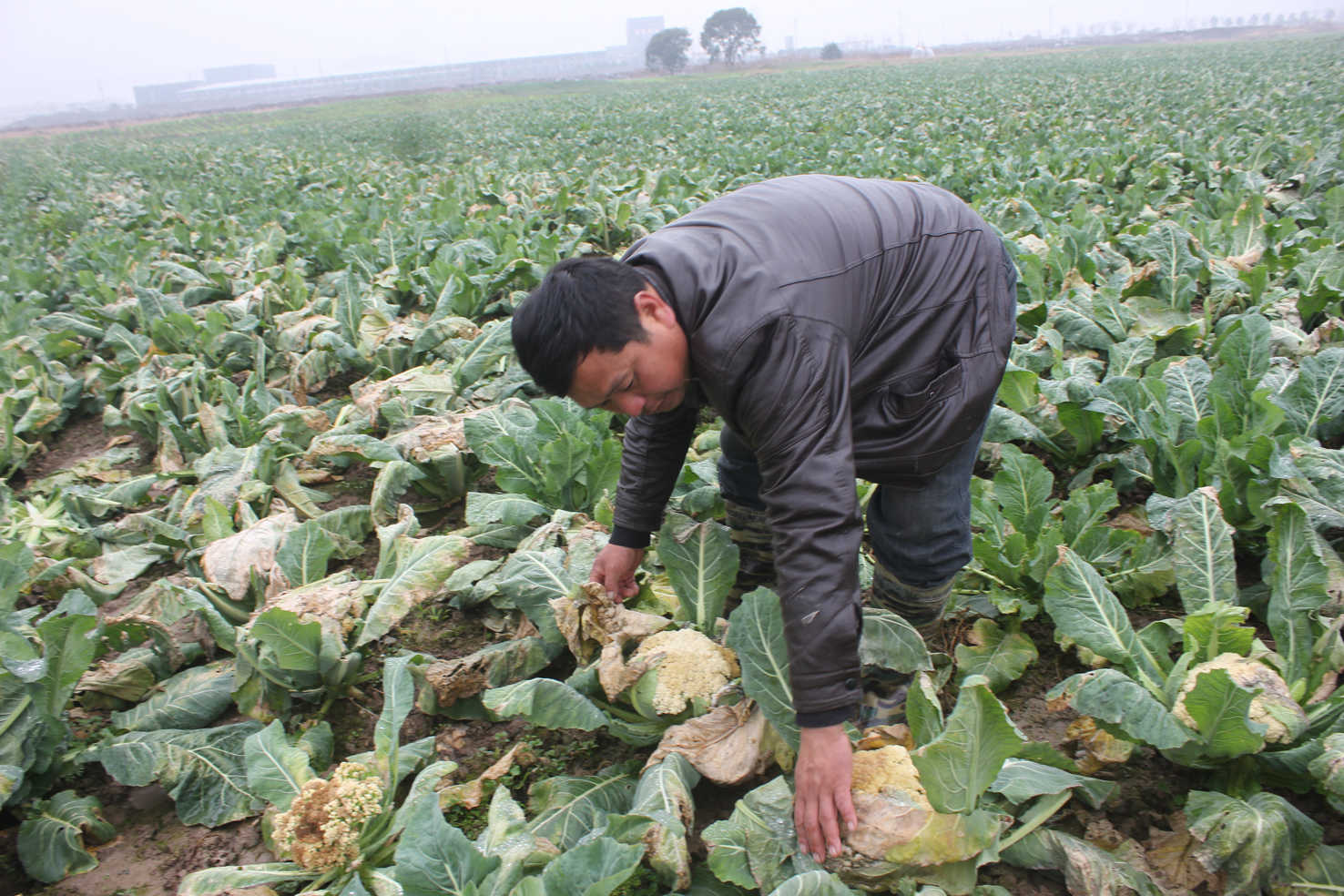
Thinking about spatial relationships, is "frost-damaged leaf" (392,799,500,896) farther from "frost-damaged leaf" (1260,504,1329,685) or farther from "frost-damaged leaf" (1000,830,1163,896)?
"frost-damaged leaf" (1260,504,1329,685)

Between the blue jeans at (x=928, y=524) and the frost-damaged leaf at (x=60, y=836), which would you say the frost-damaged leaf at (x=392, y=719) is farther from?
the blue jeans at (x=928, y=524)

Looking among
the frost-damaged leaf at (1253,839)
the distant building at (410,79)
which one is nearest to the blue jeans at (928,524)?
the frost-damaged leaf at (1253,839)

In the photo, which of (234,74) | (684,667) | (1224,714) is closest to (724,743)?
(684,667)

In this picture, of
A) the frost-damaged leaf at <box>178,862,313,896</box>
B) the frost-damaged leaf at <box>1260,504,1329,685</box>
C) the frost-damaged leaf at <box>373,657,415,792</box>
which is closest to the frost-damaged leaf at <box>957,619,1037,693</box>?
the frost-damaged leaf at <box>1260,504,1329,685</box>

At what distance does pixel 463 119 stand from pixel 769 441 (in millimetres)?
31918

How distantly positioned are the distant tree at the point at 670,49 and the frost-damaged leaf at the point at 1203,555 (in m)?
79.9

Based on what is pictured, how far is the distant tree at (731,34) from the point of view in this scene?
79750mm

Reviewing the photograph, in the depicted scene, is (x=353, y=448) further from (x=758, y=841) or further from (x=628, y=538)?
(x=758, y=841)

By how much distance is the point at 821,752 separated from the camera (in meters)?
1.55

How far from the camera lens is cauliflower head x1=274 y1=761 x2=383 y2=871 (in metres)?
1.85

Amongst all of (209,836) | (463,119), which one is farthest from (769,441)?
(463,119)

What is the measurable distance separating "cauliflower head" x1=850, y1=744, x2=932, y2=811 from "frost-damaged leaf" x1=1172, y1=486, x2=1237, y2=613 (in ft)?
3.45

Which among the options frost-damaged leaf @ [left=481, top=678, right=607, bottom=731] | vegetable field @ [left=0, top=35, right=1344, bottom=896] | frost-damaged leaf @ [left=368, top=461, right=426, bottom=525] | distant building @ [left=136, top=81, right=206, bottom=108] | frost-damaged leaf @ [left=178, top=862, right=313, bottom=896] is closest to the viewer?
vegetable field @ [left=0, top=35, right=1344, bottom=896]

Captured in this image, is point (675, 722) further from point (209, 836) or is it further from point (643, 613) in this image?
point (209, 836)
